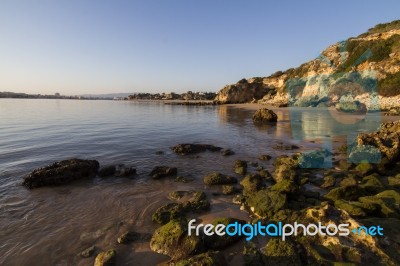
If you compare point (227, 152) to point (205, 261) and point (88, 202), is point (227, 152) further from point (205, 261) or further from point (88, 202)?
point (205, 261)

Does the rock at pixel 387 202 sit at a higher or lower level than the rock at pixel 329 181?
higher

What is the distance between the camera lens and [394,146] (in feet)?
39.1

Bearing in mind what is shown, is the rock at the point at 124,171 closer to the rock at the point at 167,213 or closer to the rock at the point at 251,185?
the rock at the point at 167,213

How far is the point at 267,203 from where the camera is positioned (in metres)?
7.60

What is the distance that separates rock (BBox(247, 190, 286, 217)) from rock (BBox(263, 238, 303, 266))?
1701 mm

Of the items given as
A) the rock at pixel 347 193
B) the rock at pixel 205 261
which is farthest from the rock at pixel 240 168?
the rock at pixel 205 261

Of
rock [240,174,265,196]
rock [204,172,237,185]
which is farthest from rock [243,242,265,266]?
rock [204,172,237,185]

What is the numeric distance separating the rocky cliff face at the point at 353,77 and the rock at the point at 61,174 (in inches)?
1853

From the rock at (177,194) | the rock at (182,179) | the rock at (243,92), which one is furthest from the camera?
the rock at (243,92)

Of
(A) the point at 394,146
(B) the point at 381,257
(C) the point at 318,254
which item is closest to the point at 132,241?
(C) the point at 318,254

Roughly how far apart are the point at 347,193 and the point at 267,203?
2.99 m

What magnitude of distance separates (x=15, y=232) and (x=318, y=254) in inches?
329

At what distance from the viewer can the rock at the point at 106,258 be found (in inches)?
214

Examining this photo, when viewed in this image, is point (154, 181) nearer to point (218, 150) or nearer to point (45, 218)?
point (45, 218)
